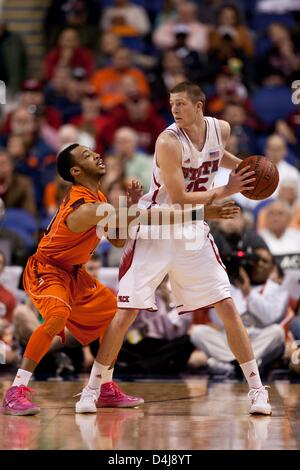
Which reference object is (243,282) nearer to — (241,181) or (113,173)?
(241,181)

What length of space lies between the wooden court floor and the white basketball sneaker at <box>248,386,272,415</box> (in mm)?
64

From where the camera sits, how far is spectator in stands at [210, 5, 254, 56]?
42.9 ft

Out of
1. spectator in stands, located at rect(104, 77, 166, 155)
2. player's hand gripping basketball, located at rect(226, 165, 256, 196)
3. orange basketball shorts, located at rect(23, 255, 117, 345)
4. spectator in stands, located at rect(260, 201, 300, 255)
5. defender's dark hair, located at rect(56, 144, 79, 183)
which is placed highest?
spectator in stands, located at rect(104, 77, 166, 155)

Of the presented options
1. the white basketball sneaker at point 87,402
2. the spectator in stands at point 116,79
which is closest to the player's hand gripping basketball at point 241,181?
the white basketball sneaker at point 87,402

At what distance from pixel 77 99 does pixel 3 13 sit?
2530 mm

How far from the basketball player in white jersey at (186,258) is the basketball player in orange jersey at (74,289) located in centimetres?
19

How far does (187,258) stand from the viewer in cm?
655

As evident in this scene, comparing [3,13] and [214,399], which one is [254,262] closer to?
[214,399]

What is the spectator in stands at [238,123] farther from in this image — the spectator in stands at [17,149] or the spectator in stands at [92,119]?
the spectator in stands at [17,149]

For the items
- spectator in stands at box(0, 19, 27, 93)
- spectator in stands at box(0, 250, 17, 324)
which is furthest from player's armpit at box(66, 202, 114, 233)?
spectator in stands at box(0, 19, 27, 93)

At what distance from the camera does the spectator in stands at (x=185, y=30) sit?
13.4 m

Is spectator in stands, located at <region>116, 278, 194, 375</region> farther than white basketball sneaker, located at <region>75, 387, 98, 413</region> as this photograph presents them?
Yes

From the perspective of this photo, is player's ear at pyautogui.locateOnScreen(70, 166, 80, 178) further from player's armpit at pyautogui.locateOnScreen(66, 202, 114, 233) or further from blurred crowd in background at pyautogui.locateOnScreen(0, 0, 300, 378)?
blurred crowd in background at pyautogui.locateOnScreen(0, 0, 300, 378)

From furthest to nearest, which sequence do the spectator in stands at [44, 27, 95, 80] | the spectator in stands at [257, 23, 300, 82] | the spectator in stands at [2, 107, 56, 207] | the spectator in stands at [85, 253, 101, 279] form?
the spectator in stands at [44, 27, 95, 80] → the spectator in stands at [257, 23, 300, 82] → the spectator in stands at [2, 107, 56, 207] → the spectator in stands at [85, 253, 101, 279]
